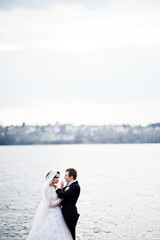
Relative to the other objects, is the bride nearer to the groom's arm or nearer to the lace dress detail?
the lace dress detail

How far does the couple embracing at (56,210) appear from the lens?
6.21m

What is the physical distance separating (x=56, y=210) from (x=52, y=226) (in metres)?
0.30

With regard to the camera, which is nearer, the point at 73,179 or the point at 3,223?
the point at 73,179

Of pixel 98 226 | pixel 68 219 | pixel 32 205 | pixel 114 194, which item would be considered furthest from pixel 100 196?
pixel 68 219

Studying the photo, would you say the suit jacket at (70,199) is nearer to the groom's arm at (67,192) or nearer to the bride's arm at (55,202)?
the groom's arm at (67,192)

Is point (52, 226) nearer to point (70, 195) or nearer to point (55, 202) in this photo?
point (55, 202)

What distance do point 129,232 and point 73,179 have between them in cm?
620

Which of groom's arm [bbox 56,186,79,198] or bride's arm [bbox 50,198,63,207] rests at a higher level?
groom's arm [bbox 56,186,79,198]

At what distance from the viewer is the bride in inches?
244

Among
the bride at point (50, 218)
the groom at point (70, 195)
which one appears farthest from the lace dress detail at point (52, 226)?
the groom at point (70, 195)

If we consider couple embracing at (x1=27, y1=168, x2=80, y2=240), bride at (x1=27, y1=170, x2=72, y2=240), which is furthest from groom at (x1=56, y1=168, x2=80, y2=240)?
bride at (x1=27, y1=170, x2=72, y2=240)

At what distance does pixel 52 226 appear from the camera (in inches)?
245

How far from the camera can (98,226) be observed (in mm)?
12492

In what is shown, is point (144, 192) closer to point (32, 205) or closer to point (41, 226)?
point (32, 205)
